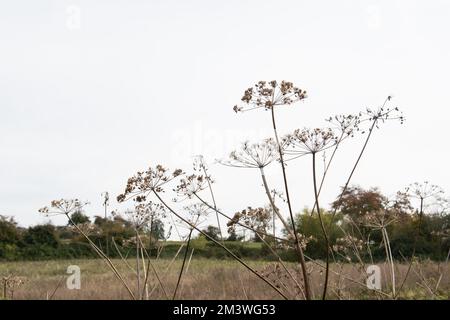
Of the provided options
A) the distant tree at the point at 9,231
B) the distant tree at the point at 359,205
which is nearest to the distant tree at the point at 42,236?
the distant tree at the point at 9,231

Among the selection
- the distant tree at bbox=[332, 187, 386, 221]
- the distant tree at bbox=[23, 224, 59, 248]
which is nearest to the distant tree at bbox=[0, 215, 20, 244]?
the distant tree at bbox=[23, 224, 59, 248]

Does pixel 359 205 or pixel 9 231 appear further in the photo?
pixel 9 231

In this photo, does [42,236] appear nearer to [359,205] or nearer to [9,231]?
[9,231]

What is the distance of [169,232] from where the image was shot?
224 inches

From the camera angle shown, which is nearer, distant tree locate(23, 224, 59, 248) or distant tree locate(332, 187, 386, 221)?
distant tree locate(332, 187, 386, 221)

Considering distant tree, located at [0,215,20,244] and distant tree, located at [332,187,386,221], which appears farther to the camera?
distant tree, located at [0,215,20,244]

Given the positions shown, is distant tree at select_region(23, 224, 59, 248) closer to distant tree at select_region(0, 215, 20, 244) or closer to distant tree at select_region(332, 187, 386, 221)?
distant tree at select_region(0, 215, 20, 244)

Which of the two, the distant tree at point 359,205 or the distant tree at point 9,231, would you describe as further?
the distant tree at point 9,231

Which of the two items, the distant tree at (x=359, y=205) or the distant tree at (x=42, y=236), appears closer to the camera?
the distant tree at (x=359, y=205)

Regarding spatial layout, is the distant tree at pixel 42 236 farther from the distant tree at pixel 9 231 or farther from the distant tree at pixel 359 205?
the distant tree at pixel 359 205

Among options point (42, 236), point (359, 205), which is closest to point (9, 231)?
point (42, 236)

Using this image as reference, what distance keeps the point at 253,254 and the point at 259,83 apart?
87.2 feet

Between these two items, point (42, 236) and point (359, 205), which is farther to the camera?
point (42, 236)
